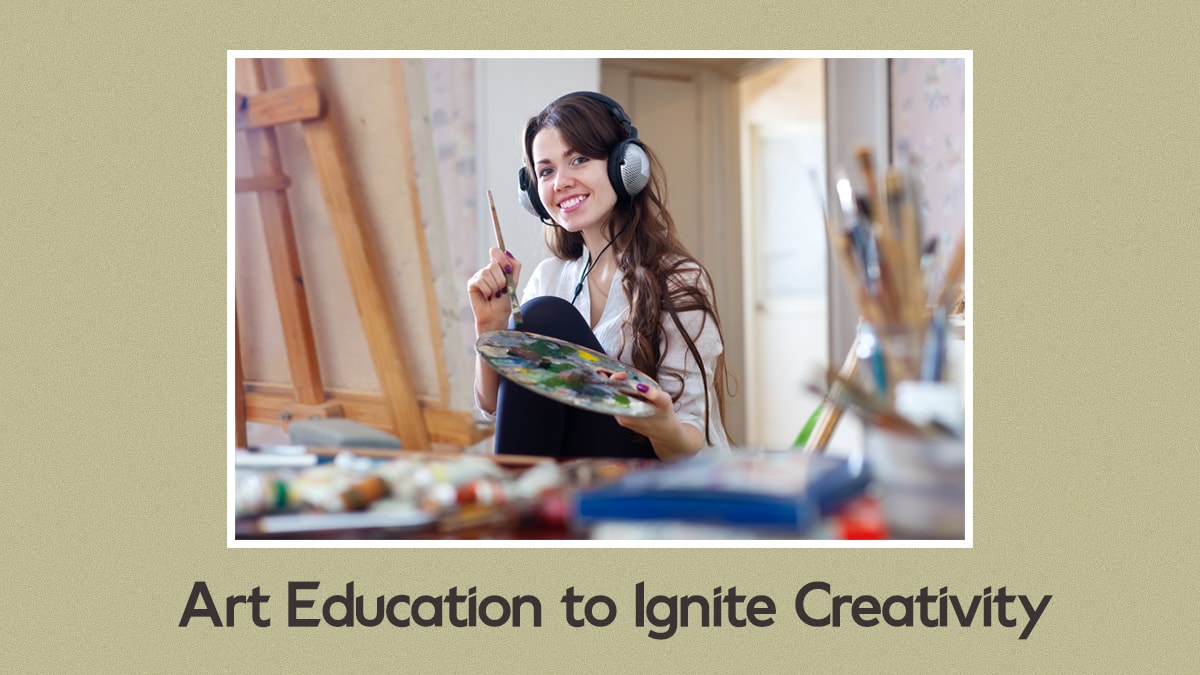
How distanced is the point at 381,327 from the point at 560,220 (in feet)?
2.27

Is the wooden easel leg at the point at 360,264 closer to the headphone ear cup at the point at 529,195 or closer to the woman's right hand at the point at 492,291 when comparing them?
the headphone ear cup at the point at 529,195

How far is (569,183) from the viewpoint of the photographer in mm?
1528

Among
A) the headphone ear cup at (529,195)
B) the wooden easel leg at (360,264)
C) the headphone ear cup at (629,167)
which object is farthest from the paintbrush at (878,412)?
the wooden easel leg at (360,264)

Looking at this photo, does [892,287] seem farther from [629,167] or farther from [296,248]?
[296,248]

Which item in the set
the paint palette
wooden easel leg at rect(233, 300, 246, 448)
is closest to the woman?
the paint palette

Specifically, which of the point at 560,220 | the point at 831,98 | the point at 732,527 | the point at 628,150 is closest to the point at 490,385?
the point at 560,220

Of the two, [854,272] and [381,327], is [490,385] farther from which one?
[854,272]

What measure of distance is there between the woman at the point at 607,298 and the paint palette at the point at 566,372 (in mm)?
156

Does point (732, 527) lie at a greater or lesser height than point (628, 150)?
lesser

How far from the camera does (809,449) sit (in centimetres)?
96

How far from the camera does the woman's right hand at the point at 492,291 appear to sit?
142 cm

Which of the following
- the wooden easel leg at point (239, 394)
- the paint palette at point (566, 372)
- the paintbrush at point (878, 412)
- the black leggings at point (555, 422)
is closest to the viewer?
the paintbrush at point (878, 412)

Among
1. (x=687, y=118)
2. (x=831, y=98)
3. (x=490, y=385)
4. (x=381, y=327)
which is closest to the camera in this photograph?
(x=490, y=385)

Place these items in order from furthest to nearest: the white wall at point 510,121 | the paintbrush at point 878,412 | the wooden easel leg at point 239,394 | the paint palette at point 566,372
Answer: the white wall at point 510,121, the wooden easel leg at point 239,394, the paint palette at point 566,372, the paintbrush at point 878,412
